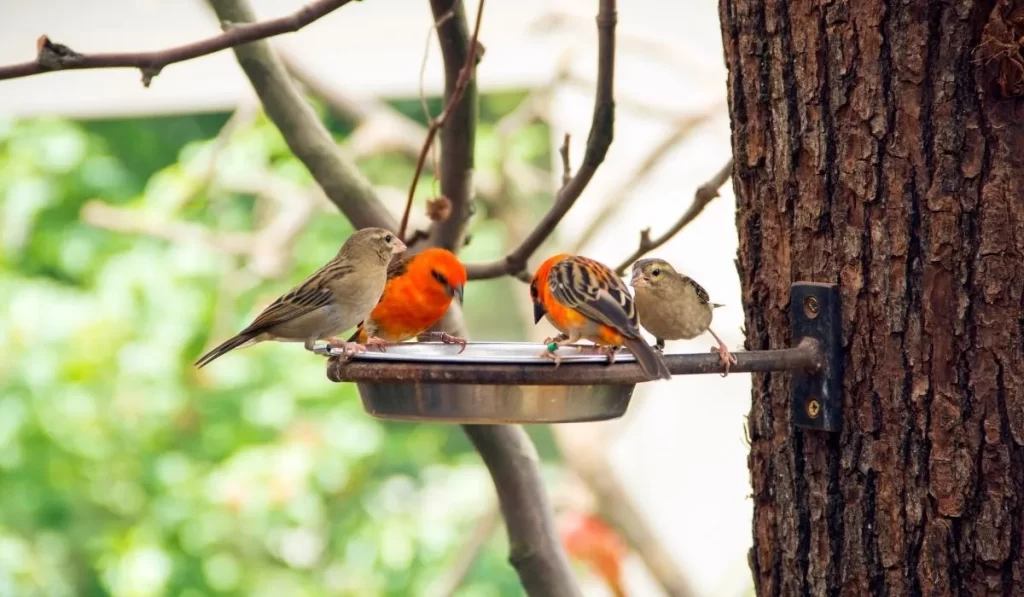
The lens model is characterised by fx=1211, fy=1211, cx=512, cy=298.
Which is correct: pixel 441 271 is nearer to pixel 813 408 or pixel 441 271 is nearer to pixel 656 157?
pixel 813 408

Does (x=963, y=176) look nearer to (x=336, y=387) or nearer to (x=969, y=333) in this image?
(x=969, y=333)

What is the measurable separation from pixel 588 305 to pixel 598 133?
0.69 m

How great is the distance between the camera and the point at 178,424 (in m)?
8.20

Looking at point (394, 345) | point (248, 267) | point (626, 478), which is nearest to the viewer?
point (394, 345)

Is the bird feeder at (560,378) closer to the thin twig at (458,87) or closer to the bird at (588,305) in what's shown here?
the bird at (588,305)

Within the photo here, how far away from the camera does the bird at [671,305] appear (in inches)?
105

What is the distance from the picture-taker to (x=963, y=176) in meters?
2.09

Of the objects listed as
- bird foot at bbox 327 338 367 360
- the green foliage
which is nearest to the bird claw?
bird foot at bbox 327 338 367 360

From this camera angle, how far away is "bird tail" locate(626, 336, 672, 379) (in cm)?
199

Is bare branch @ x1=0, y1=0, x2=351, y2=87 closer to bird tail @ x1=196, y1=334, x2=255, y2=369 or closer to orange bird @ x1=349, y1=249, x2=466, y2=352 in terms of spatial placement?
orange bird @ x1=349, y1=249, x2=466, y2=352

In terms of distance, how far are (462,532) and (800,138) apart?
6.83m

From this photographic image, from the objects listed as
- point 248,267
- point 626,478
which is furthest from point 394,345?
point 626,478

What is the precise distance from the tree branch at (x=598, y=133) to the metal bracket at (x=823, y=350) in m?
0.83

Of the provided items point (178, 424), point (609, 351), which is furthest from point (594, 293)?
point (178, 424)
